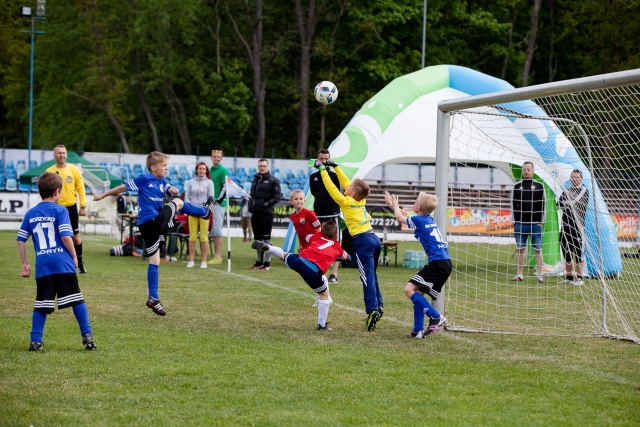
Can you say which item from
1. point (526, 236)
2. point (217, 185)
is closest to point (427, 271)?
point (526, 236)

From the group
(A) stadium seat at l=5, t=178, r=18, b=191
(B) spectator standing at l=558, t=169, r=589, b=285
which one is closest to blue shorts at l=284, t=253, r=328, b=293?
(B) spectator standing at l=558, t=169, r=589, b=285

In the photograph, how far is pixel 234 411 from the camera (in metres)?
5.40

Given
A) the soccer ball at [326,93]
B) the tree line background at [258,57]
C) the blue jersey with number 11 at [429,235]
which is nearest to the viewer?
the blue jersey with number 11 at [429,235]

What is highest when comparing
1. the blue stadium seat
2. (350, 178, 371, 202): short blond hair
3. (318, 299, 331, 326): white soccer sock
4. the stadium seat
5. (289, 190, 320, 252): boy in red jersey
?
the blue stadium seat

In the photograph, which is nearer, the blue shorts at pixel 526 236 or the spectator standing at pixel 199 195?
the blue shorts at pixel 526 236

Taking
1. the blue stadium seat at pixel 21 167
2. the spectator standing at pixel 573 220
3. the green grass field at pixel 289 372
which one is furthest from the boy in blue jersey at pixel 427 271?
the blue stadium seat at pixel 21 167

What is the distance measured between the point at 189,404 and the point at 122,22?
3827 centimetres

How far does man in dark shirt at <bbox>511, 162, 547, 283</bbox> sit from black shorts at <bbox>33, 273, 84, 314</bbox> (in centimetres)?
868

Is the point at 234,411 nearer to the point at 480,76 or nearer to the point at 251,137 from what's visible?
the point at 480,76

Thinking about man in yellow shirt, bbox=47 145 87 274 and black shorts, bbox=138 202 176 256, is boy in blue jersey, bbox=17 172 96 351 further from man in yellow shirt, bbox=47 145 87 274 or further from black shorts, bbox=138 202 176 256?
man in yellow shirt, bbox=47 145 87 274

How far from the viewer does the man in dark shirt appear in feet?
47.0

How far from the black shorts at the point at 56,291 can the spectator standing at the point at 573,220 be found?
741cm

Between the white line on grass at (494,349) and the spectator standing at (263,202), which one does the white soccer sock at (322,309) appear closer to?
the white line on grass at (494,349)

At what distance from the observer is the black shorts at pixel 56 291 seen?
7219 mm
